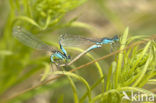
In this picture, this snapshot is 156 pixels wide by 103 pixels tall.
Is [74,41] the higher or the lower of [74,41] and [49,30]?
the lower

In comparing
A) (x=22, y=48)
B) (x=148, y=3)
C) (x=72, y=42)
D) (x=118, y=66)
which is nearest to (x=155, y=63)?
(x=118, y=66)

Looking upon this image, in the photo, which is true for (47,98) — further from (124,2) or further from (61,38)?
(124,2)

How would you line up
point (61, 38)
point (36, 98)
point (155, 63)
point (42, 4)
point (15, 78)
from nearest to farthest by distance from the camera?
point (155, 63) < point (61, 38) < point (42, 4) < point (15, 78) < point (36, 98)

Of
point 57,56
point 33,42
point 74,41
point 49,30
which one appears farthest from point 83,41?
point 49,30

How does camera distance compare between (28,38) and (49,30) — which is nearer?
(28,38)

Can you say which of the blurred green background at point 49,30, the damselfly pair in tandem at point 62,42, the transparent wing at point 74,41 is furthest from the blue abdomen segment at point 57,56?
the blurred green background at point 49,30

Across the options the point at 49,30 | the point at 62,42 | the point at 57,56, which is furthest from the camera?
the point at 49,30

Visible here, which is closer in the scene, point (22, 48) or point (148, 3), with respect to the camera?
point (22, 48)

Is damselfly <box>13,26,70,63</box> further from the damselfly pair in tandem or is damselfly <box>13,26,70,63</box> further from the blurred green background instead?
the blurred green background

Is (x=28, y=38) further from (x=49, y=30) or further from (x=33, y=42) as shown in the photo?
(x=49, y=30)
